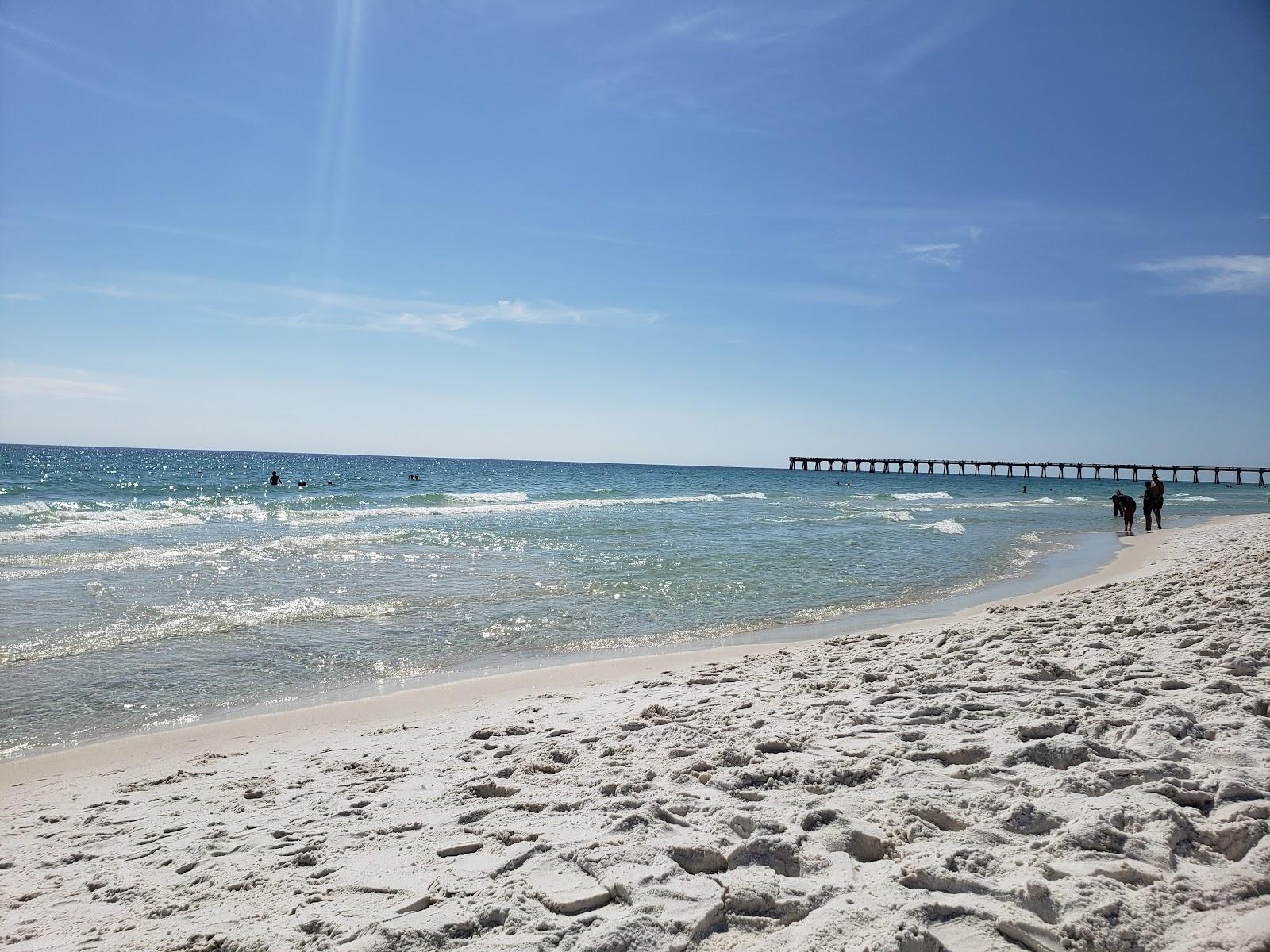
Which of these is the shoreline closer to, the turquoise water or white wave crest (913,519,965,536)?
the turquoise water

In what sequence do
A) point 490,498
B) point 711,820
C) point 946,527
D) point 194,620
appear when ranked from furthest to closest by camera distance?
point 490,498, point 946,527, point 194,620, point 711,820

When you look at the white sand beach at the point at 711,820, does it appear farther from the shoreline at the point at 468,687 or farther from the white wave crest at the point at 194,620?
the white wave crest at the point at 194,620

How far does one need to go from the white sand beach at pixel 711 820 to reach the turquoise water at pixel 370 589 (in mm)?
1840

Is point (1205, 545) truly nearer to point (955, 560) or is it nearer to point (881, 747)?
point (955, 560)

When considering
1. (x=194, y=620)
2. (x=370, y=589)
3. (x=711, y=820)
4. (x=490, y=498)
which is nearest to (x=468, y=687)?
(x=711, y=820)

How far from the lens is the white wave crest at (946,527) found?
26.1 m

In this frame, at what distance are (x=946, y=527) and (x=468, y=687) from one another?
24.3m

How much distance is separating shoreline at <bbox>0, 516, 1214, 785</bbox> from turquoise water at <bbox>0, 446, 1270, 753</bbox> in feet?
1.10

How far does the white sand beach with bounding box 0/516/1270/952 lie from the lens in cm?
283

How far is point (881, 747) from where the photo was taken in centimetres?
445

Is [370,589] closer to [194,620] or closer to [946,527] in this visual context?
[194,620]

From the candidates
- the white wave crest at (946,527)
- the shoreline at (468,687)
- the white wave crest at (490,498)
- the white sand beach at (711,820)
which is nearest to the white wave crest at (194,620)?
the shoreline at (468,687)

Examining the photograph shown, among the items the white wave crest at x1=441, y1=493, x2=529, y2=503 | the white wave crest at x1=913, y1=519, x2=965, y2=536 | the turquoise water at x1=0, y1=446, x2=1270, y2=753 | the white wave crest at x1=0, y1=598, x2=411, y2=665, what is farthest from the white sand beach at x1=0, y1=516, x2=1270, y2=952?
the white wave crest at x1=441, y1=493, x2=529, y2=503

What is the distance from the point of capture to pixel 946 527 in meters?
27.7
